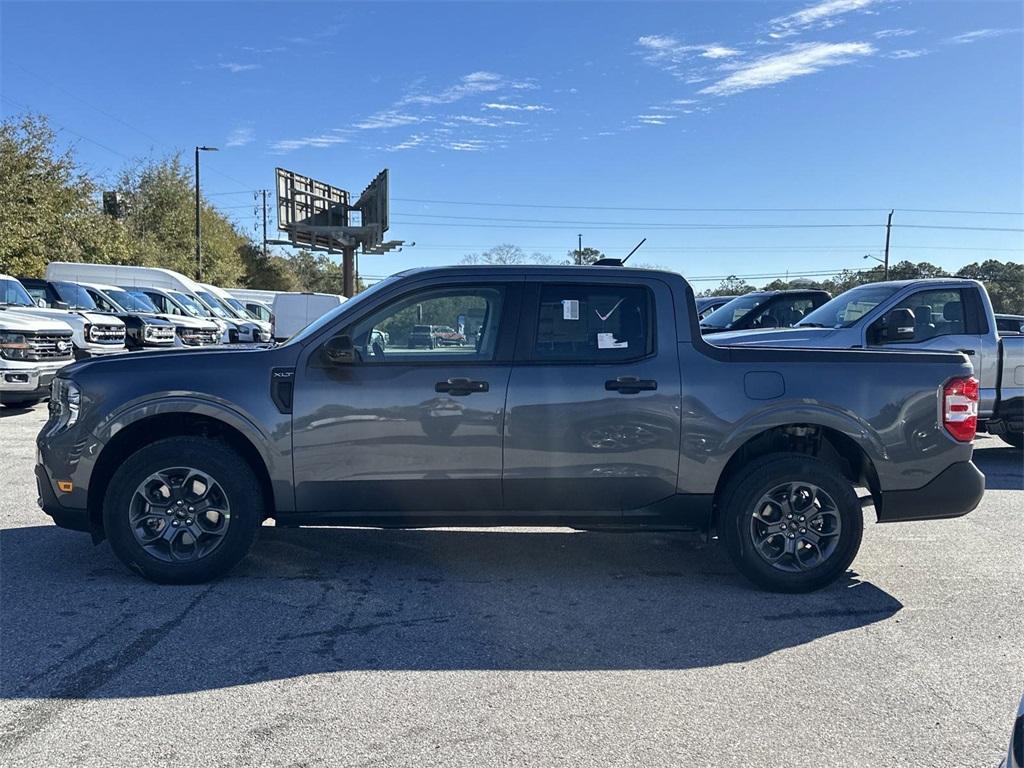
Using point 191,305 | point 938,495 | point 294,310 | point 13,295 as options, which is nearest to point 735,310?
point 938,495

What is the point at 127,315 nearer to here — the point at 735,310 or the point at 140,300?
the point at 140,300

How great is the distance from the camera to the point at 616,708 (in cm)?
344

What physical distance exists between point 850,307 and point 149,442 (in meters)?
7.69

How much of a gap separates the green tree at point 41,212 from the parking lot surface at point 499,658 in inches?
1026

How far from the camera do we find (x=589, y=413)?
475 cm

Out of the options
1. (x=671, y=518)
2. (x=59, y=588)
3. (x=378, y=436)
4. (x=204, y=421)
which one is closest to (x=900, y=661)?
(x=671, y=518)

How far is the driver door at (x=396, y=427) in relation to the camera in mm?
4684

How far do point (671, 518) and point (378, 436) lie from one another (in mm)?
1787

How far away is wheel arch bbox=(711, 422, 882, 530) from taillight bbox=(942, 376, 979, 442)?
529 millimetres

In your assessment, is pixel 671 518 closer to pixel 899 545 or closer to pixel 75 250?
pixel 899 545

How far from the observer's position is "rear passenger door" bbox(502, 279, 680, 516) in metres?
4.75

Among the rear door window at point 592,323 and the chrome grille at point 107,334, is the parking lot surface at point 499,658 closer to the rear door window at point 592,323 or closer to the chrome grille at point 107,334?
the rear door window at point 592,323

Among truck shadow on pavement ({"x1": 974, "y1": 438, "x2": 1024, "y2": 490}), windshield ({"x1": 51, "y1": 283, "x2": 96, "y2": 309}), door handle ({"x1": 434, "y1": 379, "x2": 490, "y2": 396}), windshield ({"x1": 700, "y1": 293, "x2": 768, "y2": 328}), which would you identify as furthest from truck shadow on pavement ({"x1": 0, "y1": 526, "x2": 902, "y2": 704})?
windshield ({"x1": 51, "y1": 283, "x2": 96, "y2": 309})

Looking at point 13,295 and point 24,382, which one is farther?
point 13,295
